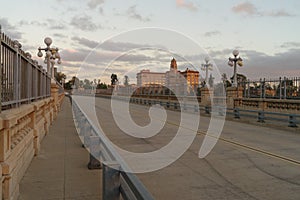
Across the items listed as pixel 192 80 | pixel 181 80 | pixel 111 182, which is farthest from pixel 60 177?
pixel 181 80

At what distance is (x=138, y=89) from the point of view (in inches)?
2677

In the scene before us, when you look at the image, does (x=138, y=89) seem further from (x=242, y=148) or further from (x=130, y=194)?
(x=130, y=194)

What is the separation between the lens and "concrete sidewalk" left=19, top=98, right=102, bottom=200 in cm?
653

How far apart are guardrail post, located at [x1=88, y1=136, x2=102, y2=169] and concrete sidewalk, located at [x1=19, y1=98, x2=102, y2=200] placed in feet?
0.71

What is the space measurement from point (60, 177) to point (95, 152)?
93 centimetres

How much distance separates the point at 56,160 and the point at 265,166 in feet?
18.2

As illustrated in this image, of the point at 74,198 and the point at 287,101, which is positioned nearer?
the point at 74,198

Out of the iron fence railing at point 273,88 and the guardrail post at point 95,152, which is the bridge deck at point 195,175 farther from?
the iron fence railing at point 273,88

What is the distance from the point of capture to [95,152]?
319 inches

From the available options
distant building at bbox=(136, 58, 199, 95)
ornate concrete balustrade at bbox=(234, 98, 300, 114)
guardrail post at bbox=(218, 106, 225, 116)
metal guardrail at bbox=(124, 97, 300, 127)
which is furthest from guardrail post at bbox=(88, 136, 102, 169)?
distant building at bbox=(136, 58, 199, 95)

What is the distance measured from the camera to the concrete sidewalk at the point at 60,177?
257 inches

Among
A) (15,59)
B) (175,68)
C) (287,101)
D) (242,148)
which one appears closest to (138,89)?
(175,68)

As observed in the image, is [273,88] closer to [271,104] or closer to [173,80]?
[271,104]

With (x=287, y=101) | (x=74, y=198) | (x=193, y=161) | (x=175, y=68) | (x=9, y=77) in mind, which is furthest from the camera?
(x=175, y=68)
